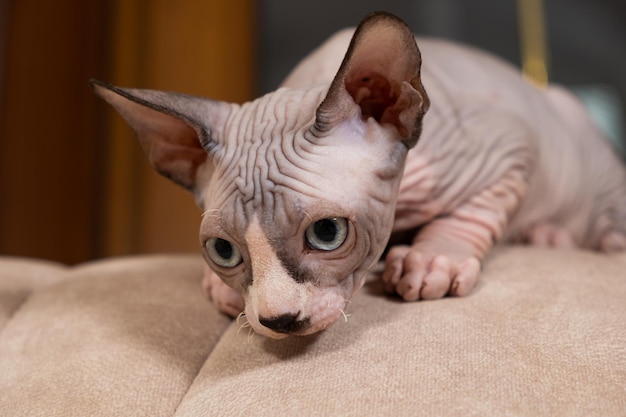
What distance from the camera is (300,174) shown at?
920 millimetres

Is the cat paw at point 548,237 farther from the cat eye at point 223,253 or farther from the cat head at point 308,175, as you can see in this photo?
the cat eye at point 223,253

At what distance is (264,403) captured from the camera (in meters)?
0.84

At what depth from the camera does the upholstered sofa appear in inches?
32.1

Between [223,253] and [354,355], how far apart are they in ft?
0.72

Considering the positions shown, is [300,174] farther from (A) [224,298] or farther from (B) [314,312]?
(A) [224,298]

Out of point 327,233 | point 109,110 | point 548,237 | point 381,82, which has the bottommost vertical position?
point 109,110

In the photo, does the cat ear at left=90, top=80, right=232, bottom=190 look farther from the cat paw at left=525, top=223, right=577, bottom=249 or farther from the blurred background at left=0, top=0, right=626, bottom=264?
the blurred background at left=0, top=0, right=626, bottom=264

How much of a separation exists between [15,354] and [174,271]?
42 centimetres

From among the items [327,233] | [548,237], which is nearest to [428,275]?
[327,233]

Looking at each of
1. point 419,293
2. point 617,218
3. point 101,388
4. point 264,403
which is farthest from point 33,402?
point 617,218

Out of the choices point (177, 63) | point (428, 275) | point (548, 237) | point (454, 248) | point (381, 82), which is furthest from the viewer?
point (177, 63)

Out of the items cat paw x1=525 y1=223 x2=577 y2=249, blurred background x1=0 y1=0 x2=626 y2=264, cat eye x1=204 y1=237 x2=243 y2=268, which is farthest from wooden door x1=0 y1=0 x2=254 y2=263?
cat eye x1=204 y1=237 x2=243 y2=268

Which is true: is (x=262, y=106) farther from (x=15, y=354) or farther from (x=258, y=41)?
(x=258, y=41)

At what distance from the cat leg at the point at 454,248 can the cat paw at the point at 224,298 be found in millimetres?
241
